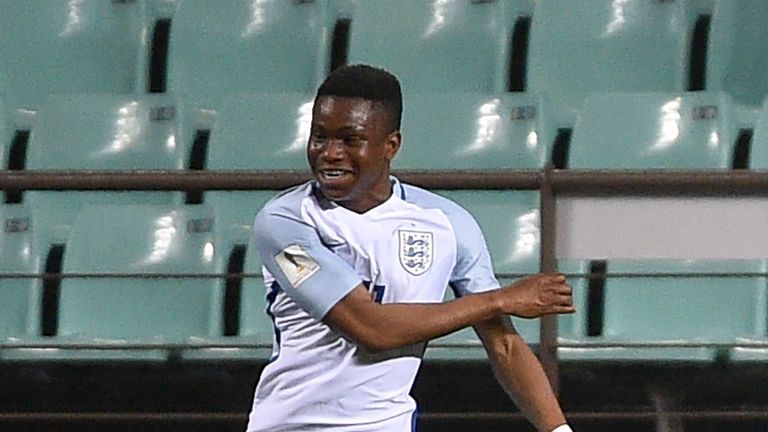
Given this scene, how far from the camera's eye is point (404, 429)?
251 centimetres

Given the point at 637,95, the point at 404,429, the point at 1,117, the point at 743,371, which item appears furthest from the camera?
the point at 1,117

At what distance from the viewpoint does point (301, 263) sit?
2.46 m

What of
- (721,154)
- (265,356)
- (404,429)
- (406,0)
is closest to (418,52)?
(406,0)

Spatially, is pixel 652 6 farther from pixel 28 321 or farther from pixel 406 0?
pixel 28 321

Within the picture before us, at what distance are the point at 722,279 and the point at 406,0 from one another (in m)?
1.46

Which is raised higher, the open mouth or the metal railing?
the open mouth

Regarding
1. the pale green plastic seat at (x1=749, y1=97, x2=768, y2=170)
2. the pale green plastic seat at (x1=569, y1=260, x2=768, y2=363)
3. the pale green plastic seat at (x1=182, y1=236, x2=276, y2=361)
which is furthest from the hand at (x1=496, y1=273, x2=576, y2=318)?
the pale green plastic seat at (x1=749, y1=97, x2=768, y2=170)

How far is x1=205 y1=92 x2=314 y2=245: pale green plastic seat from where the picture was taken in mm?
4789

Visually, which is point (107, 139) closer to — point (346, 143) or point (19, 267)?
A: point (19, 267)

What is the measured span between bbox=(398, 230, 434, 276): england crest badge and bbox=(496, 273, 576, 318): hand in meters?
0.13

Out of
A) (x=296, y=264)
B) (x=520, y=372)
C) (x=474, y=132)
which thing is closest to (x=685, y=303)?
(x=474, y=132)

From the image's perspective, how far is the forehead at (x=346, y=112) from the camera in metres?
2.42

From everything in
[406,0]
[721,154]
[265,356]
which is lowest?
[265,356]

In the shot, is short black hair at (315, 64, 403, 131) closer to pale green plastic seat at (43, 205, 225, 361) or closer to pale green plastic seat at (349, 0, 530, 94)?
pale green plastic seat at (43, 205, 225, 361)
